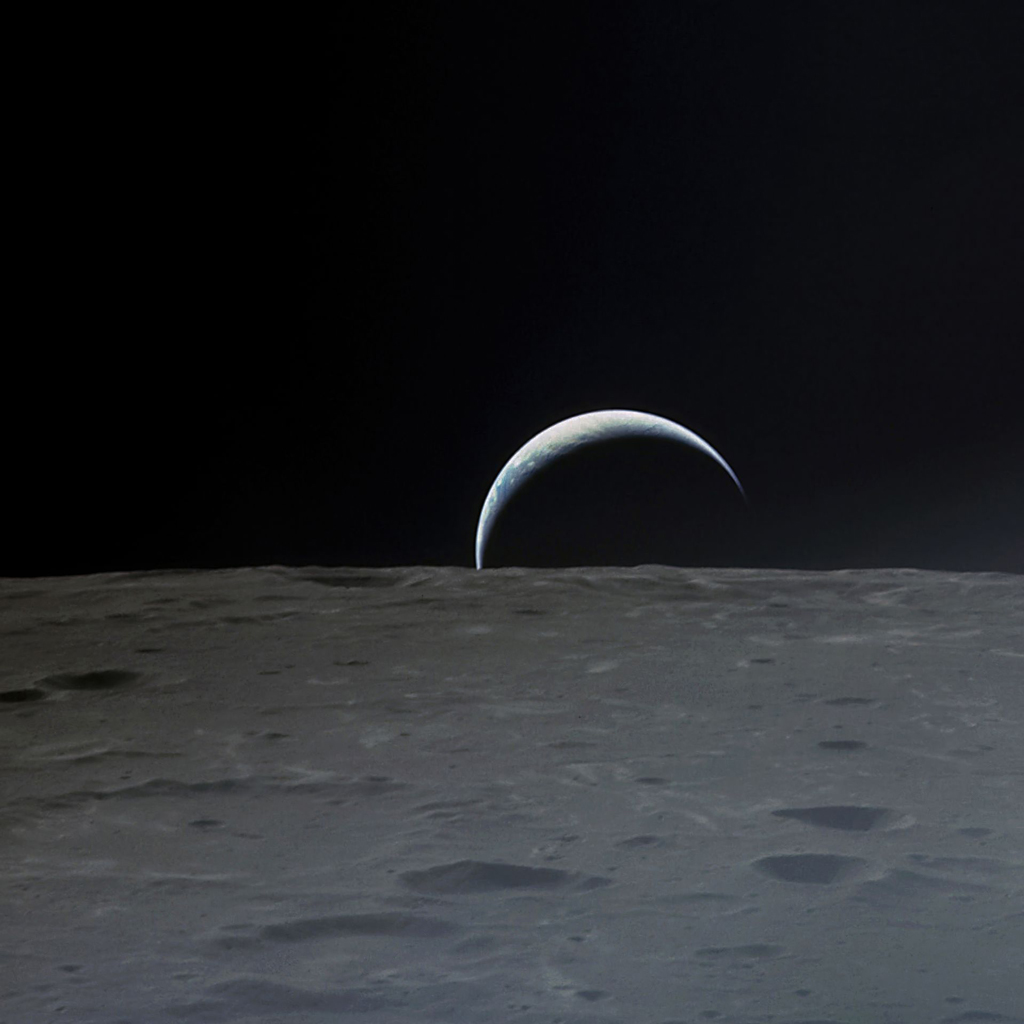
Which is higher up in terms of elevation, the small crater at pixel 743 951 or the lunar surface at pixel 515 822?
the small crater at pixel 743 951

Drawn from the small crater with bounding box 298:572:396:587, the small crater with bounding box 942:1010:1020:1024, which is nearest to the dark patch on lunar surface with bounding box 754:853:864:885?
the small crater with bounding box 942:1010:1020:1024

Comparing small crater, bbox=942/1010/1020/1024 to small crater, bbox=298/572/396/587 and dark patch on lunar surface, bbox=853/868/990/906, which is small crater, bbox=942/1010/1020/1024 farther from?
small crater, bbox=298/572/396/587

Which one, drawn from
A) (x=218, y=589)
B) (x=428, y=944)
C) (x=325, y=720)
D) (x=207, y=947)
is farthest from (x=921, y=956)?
(x=218, y=589)

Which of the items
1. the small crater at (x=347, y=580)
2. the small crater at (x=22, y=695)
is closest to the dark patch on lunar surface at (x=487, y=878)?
the small crater at (x=22, y=695)

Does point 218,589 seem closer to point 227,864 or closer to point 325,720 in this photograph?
point 325,720

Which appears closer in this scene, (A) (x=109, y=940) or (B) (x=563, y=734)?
(A) (x=109, y=940)

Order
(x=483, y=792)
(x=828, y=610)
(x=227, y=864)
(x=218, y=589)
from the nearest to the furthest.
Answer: (x=227, y=864) < (x=483, y=792) < (x=828, y=610) < (x=218, y=589)

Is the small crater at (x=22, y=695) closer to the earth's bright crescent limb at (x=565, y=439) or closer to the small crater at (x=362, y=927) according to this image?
the small crater at (x=362, y=927)
